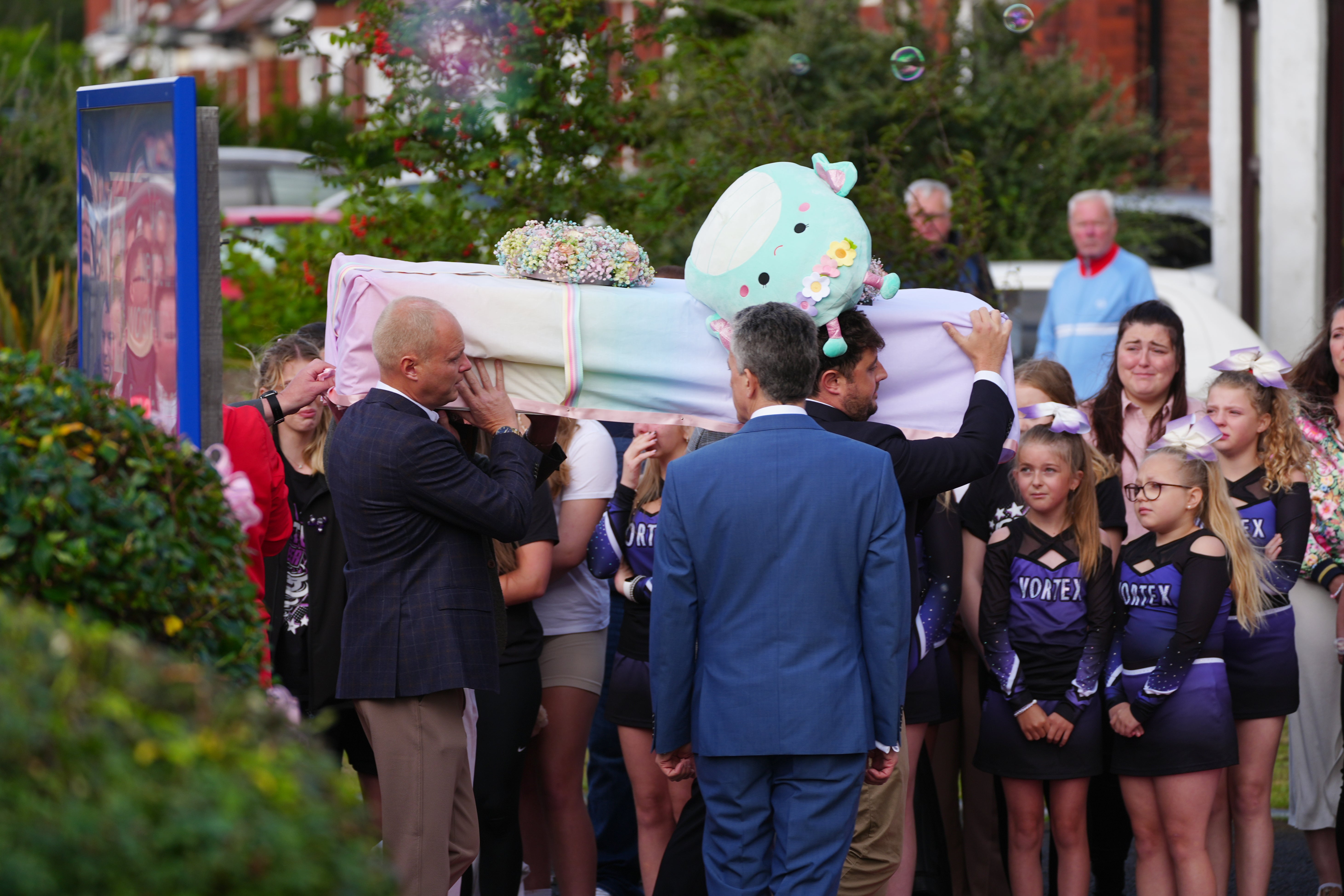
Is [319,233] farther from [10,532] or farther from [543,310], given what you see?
[10,532]

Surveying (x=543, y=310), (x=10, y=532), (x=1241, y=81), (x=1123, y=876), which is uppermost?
(x=1241, y=81)

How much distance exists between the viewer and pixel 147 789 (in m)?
1.61

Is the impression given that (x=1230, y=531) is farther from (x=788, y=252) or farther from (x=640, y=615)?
(x=640, y=615)

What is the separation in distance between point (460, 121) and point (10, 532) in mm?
4745

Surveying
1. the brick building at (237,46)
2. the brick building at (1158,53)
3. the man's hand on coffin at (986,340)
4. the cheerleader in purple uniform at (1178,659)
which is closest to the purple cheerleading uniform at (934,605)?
the cheerleader in purple uniform at (1178,659)

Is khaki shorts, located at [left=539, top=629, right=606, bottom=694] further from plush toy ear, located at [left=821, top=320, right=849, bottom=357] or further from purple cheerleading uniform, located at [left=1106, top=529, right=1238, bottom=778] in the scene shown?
purple cheerleading uniform, located at [left=1106, top=529, right=1238, bottom=778]

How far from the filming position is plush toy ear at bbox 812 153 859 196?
13.3 feet

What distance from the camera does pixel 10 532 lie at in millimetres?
2277

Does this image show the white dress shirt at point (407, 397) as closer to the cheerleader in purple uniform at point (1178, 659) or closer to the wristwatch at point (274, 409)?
the wristwatch at point (274, 409)

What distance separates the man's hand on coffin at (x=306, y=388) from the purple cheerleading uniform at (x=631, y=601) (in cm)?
101

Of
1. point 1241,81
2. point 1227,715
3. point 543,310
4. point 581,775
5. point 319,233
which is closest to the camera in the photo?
point 543,310

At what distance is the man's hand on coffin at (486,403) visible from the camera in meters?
3.98

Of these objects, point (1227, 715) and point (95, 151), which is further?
point (1227, 715)

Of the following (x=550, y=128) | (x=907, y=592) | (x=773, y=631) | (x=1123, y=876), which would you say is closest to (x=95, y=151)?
(x=773, y=631)
